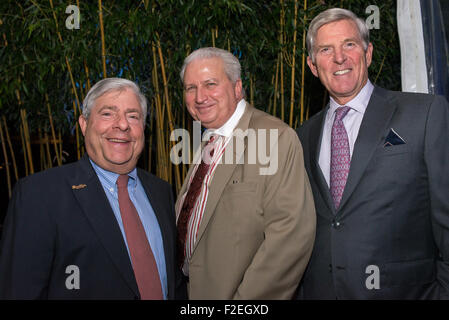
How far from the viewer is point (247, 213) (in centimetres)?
156

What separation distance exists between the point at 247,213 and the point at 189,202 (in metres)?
0.34

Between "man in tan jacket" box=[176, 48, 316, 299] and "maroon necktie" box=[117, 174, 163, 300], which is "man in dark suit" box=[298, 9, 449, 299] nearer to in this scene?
"man in tan jacket" box=[176, 48, 316, 299]

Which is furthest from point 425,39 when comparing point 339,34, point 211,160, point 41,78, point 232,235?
point 41,78

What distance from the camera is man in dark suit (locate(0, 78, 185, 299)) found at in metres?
Answer: 1.35

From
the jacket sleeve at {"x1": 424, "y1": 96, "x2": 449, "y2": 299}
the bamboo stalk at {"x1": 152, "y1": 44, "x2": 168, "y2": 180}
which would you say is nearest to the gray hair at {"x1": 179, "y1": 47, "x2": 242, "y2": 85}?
the jacket sleeve at {"x1": 424, "y1": 96, "x2": 449, "y2": 299}

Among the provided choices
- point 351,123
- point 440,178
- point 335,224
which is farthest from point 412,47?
point 335,224

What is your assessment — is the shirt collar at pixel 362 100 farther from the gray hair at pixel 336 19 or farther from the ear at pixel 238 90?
the ear at pixel 238 90

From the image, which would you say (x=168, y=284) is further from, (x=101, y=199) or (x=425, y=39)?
(x=425, y=39)

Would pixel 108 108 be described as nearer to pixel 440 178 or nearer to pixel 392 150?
pixel 392 150

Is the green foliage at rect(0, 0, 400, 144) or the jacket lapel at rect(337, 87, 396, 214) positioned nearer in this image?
the jacket lapel at rect(337, 87, 396, 214)

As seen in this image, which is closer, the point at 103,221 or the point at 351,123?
the point at 103,221

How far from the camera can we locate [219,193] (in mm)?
1614

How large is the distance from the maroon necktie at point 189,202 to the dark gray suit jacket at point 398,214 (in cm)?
59

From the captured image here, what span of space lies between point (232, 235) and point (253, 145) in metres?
0.38
